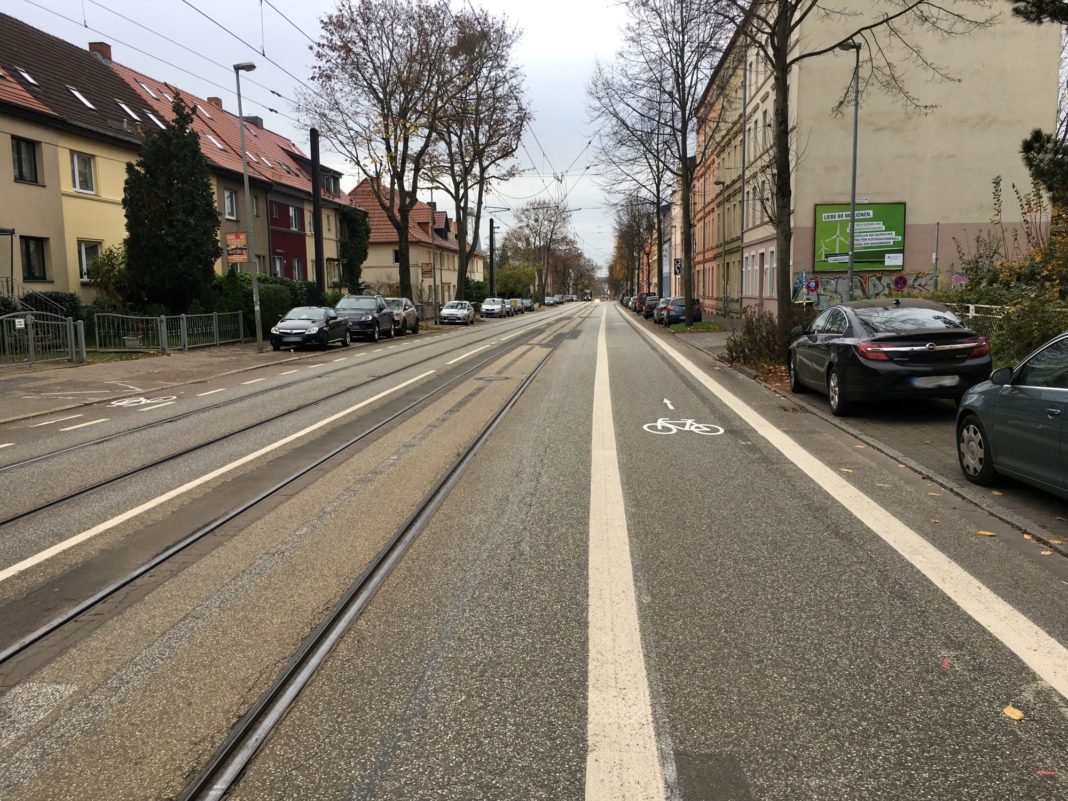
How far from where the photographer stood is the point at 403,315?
34500 millimetres

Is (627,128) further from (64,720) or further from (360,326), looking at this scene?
(64,720)

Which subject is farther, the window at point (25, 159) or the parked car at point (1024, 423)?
the window at point (25, 159)

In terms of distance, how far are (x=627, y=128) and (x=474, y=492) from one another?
89.5 ft

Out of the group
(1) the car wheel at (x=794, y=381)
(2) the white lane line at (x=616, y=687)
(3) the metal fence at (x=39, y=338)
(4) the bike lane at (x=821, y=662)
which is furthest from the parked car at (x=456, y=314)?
(2) the white lane line at (x=616, y=687)

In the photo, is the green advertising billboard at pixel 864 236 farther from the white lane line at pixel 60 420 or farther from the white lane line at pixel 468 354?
the white lane line at pixel 60 420

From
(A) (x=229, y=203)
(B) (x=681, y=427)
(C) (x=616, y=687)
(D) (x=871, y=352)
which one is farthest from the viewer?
(A) (x=229, y=203)

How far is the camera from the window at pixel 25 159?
2422 centimetres

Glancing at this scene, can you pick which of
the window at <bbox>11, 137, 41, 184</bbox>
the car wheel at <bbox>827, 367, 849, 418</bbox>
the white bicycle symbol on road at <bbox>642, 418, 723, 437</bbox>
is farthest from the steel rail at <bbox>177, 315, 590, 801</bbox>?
the window at <bbox>11, 137, 41, 184</bbox>

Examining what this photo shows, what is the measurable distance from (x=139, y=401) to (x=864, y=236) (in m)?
28.9

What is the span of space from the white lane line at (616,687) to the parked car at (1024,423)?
9.68 ft

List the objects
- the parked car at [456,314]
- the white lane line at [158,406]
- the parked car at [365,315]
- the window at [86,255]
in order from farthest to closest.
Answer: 1. the parked car at [456,314]
2. the parked car at [365,315]
3. the window at [86,255]
4. the white lane line at [158,406]

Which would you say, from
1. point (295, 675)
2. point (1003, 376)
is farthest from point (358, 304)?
point (295, 675)

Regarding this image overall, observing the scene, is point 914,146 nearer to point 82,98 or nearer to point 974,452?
point 974,452

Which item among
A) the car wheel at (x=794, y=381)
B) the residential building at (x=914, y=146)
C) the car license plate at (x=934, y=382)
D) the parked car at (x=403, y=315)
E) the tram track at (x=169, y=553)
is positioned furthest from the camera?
the parked car at (x=403, y=315)
